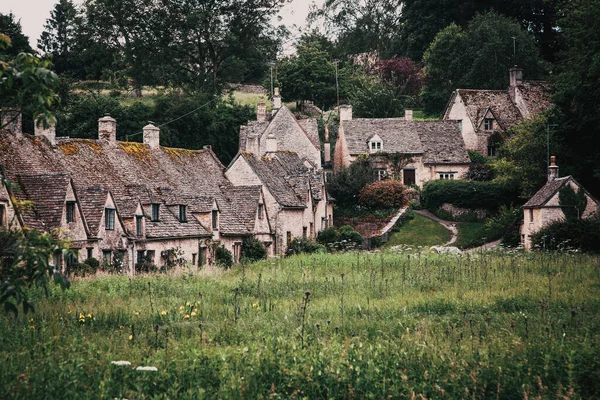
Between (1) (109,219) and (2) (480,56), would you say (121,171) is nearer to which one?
(1) (109,219)

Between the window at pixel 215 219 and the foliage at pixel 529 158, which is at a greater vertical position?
the foliage at pixel 529 158

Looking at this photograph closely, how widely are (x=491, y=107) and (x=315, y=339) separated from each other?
2469 inches

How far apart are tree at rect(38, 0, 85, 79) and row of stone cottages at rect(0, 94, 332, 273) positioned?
3911cm

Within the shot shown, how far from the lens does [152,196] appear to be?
4147 centimetres

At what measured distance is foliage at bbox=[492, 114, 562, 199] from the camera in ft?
185

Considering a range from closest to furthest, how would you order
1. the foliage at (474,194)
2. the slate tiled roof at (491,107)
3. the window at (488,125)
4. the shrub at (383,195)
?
the foliage at (474,194)
the shrub at (383,195)
the slate tiled roof at (491,107)
the window at (488,125)

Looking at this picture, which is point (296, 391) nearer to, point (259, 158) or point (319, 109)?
point (259, 158)

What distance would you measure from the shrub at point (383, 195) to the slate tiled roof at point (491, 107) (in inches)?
595

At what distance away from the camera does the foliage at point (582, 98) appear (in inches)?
1670

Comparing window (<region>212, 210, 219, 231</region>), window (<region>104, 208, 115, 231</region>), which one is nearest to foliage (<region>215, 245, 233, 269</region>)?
window (<region>212, 210, 219, 231</region>)

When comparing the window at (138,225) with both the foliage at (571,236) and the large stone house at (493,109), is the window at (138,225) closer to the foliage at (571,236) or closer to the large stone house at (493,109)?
the foliage at (571,236)

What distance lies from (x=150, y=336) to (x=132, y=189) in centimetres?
2556

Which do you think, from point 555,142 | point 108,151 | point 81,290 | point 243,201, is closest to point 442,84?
point 555,142

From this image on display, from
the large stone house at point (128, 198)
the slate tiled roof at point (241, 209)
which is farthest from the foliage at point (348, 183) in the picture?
the slate tiled roof at point (241, 209)
